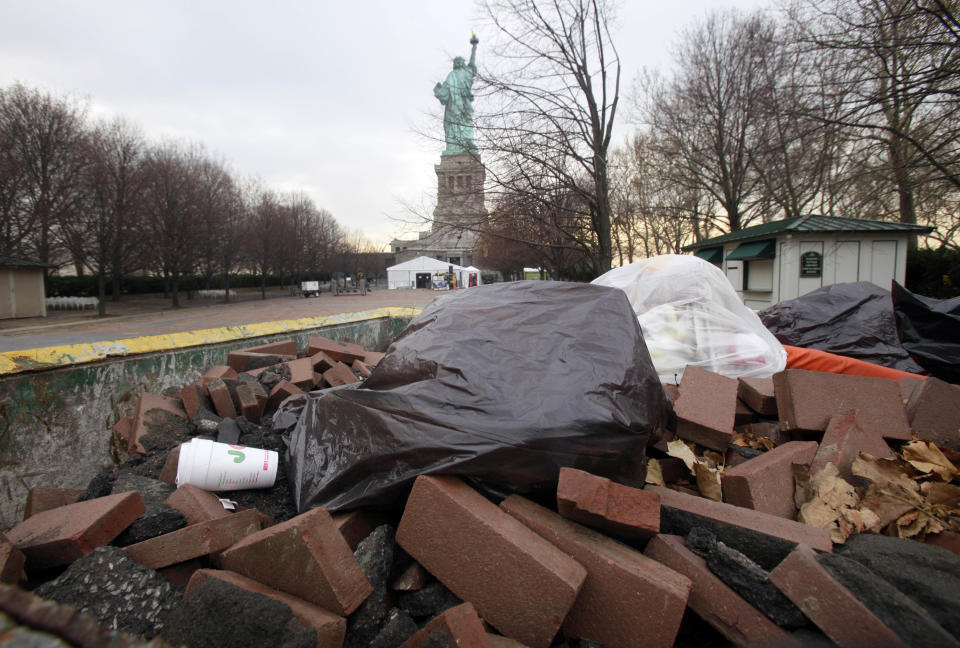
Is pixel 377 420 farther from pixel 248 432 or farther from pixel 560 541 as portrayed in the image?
pixel 248 432

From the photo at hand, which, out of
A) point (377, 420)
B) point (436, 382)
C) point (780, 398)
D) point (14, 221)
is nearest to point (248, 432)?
point (377, 420)

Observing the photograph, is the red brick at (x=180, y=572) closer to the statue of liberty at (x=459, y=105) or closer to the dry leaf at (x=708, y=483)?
the dry leaf at (x=708, y=483)

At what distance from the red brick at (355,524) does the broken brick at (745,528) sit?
1.13 meters

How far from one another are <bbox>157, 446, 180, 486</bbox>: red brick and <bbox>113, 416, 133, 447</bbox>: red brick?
647 millimetres

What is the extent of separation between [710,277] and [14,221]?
26.9m

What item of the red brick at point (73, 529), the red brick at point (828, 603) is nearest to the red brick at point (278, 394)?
the red brick at point (73, 529)

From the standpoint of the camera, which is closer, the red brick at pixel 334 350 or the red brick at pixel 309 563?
the red brick at pixel 309 563

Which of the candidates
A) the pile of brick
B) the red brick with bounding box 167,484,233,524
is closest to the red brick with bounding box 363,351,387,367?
the pile of brick

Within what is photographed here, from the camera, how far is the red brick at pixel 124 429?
2.66m

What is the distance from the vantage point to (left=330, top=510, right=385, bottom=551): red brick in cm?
171

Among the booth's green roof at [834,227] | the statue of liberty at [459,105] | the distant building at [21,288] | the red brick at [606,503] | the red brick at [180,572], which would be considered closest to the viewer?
the red brick at [606,503]

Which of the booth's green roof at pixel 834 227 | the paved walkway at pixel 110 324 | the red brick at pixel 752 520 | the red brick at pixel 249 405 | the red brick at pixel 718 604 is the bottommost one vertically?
the paved walkway at pixel 110 324

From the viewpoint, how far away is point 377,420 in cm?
181

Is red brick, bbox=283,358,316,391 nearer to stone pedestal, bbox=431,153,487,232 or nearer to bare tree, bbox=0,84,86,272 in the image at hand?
stone pedestal, bbox=431,153,487,232
